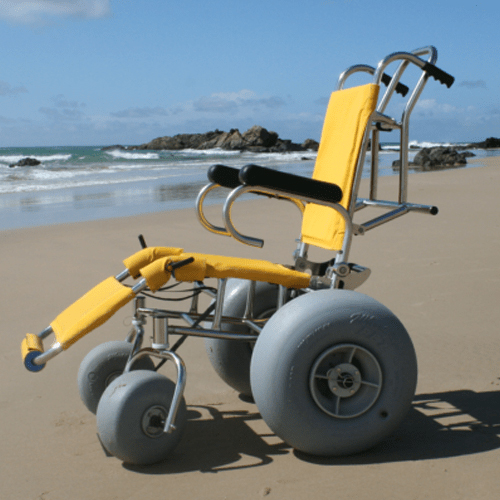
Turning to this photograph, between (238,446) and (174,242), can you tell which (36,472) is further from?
(174,242)

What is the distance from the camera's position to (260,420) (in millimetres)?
2910

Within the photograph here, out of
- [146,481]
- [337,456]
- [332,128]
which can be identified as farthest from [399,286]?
[146,481]

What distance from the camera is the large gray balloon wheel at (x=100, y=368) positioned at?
2.80m

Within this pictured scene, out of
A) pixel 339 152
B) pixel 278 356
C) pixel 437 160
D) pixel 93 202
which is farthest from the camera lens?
pixel 437 160

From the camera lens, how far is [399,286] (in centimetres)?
529

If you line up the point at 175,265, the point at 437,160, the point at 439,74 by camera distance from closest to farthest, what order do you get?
1. the point at 175,265
2. the point at 439,74
3. the point at 437,160

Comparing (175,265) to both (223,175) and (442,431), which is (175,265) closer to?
(223,175)

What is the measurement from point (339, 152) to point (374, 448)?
4.83 feet

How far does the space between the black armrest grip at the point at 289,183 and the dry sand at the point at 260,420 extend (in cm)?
108

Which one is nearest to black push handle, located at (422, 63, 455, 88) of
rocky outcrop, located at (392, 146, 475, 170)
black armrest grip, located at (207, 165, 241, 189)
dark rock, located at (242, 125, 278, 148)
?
black armrest grip, located at (207, 165, 241, 189)

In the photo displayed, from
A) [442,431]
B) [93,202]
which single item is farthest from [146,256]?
[93,202]

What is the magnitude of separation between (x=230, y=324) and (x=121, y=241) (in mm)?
4630

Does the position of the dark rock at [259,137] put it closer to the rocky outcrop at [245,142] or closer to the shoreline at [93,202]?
the rocky outcrop at [245,142]

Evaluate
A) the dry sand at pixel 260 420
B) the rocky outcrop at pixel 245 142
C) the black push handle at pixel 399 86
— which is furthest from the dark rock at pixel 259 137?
the black push handle at pixel 399 86
